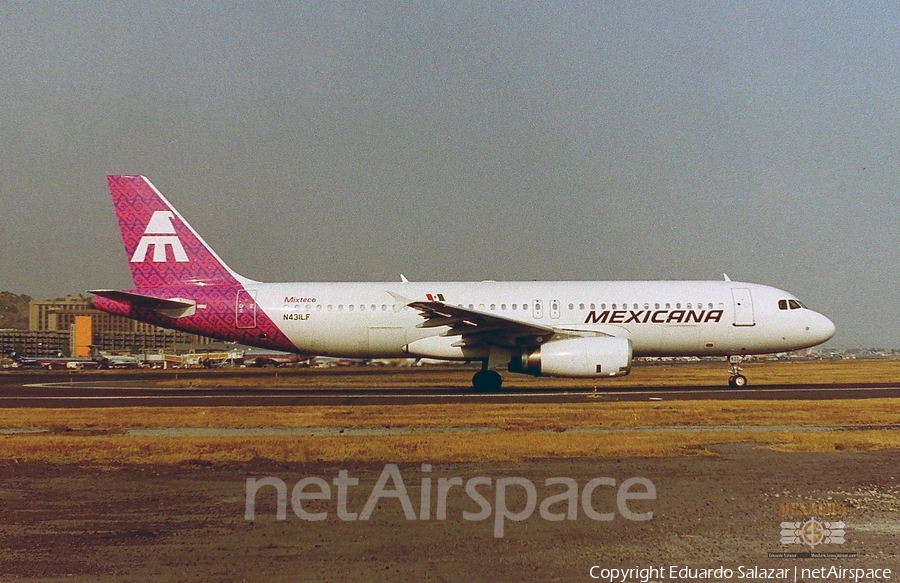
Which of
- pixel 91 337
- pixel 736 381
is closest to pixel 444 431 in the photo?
pixel 736 381

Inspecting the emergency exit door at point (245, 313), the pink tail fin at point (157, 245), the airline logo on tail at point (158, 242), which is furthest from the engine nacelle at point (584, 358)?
the airline logo on tail at point (158, 242)

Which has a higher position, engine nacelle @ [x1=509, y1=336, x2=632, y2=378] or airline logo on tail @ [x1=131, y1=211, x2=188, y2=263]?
airline logo on tail @ [x1=131, y1=211, x2=188, y2=263]

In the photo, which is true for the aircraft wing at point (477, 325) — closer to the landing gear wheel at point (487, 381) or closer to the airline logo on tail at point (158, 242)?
the landing gear wheel at point (487, 381)

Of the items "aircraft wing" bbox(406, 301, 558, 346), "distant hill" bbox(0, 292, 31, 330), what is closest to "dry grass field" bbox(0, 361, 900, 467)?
"aircraft wing" bbox(406, 301, 558, 346)

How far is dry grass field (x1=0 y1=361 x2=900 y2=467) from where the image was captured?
36.1ft

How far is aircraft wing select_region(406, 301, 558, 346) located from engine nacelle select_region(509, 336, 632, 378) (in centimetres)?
88

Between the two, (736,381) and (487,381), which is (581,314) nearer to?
(487,381)

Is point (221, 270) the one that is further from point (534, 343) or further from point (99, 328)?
point (99, 328)

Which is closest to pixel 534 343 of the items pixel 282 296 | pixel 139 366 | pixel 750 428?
pixel 282 296

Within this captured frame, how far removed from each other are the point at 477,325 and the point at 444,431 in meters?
10.0

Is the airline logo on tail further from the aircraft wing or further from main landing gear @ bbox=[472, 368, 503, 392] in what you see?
main landing gear @ bbox=[472, 368, 503, 392]

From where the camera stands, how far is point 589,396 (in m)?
21.1

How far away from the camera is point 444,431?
13391 mm

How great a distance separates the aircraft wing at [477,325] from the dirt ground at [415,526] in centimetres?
1266
